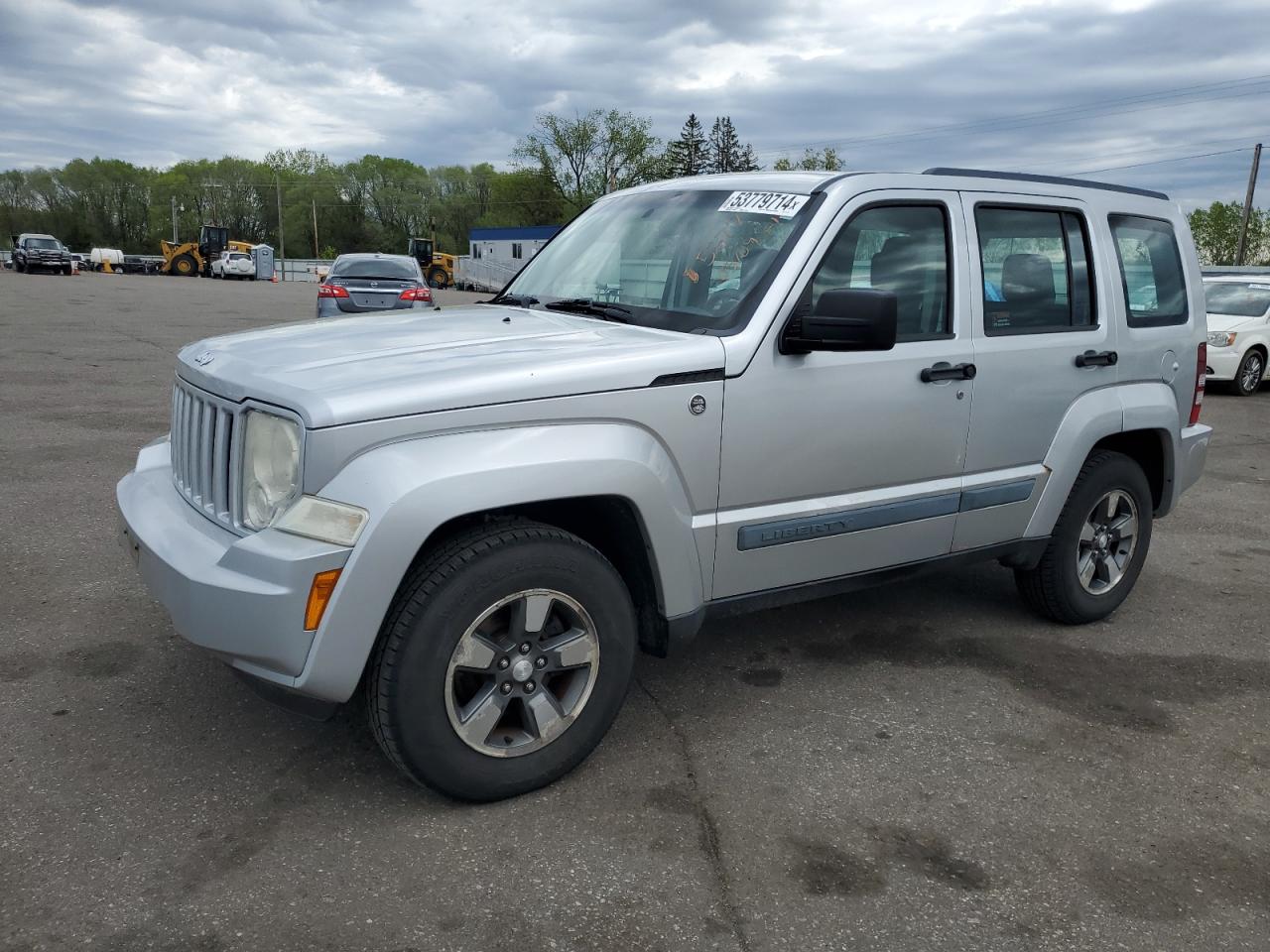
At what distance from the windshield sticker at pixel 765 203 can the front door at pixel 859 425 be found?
0.17 m

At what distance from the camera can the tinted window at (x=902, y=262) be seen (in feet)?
12.0

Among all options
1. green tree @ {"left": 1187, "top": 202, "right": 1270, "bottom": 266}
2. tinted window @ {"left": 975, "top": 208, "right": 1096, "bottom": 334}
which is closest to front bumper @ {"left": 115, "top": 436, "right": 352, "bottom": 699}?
tinted window @ {"left": 975, "top": 208, "right": 1096, "bottom": 334}

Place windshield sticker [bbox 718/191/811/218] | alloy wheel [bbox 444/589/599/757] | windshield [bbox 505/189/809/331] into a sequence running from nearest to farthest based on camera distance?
alloy wheel [bbox 444/589/599/757], windshield [bbox 505/189/809/331], windshield sticker [bbox 718/191/811/218]

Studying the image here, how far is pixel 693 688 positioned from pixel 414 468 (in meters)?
1.69

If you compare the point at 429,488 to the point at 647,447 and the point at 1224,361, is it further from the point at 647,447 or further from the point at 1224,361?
the point at 1224,361

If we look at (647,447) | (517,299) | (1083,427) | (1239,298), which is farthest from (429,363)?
(1239,298)

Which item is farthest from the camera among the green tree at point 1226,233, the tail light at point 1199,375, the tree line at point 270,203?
the tree line at point 270,203

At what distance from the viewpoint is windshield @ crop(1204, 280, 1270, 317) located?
1475 cm

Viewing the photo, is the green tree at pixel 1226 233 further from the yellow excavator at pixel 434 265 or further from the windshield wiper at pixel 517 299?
the windshield wiper at pixel 517 299

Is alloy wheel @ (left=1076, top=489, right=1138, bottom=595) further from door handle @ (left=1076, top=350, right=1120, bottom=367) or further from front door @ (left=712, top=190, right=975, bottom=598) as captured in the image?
front door @ (left=712, top=190, right=975, bottom=598)

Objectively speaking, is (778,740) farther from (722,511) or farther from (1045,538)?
(1045,538)

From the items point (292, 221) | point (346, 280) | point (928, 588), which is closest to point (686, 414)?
point (928, 588)

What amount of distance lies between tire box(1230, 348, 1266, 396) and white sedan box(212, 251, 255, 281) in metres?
55.5

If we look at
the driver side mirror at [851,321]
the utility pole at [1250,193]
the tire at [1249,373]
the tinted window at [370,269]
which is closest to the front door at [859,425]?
the driver side mirror at [851,321]
